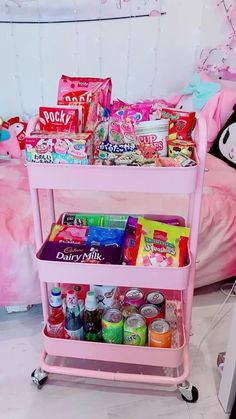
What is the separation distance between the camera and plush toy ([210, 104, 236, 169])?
1935mm

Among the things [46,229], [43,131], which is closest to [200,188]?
[43,131]

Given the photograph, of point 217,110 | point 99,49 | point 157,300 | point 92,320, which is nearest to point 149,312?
point 157,300

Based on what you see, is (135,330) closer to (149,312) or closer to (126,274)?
(149,312)

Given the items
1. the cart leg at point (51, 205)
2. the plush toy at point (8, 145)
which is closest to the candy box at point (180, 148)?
the cart leg at point (51, 205)

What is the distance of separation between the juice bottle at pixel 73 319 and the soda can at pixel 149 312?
0.66ft

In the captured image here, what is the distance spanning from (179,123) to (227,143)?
→ 3.28 feet

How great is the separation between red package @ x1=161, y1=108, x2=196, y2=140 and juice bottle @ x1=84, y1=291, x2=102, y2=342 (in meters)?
0.53

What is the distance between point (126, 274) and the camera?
1.07m

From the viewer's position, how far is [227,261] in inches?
64.3

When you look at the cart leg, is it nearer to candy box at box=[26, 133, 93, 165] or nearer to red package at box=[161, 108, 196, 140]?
candy box at box=[26, 133, 93, 165]

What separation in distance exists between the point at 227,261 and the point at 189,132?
0.76 meters

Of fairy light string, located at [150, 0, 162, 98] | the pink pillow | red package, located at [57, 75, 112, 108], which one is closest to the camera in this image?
red package, located at [57, 75, 112, 108]

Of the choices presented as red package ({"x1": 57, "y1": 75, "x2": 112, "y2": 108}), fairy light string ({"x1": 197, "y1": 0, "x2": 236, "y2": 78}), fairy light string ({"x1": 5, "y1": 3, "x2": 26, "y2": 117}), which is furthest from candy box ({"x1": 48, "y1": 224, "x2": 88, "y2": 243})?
fairy light string ({"x1": 197, "y1": 0, "x2": 236, "y2": 78})

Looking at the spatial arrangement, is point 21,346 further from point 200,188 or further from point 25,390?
point 200,188
